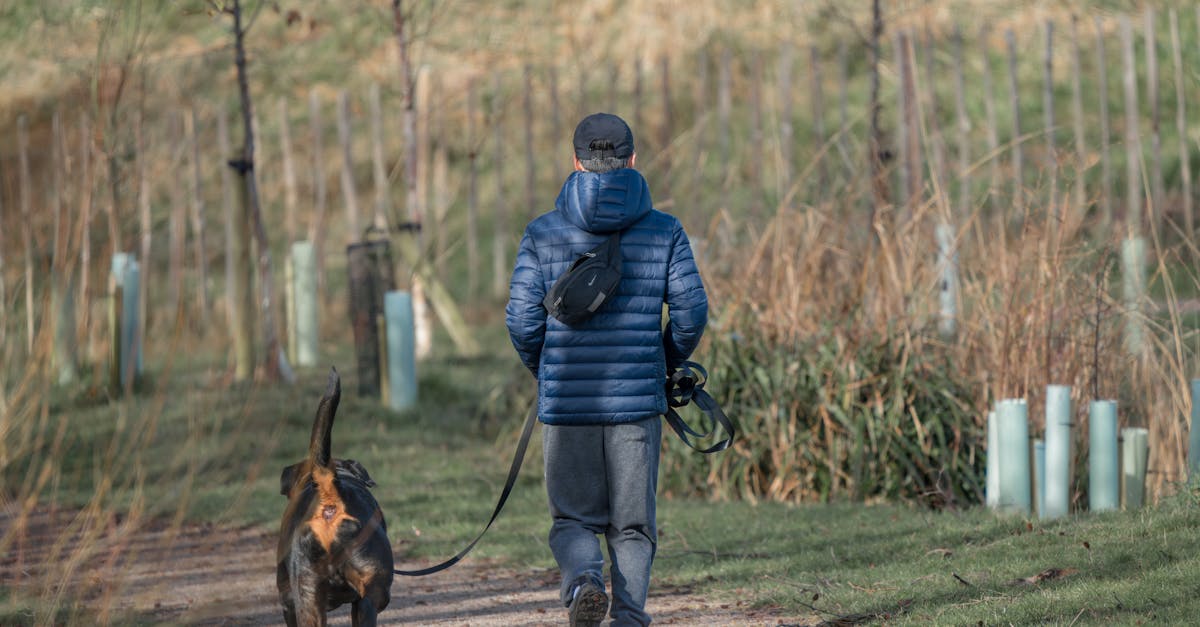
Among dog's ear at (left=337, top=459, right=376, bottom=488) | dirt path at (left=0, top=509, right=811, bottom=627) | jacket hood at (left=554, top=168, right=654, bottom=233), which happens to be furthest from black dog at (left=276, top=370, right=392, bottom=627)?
jacket hood at (left=554, top=168, right=654, bottom=233)

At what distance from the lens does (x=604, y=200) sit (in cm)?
447

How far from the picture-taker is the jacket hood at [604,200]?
14.7 feet

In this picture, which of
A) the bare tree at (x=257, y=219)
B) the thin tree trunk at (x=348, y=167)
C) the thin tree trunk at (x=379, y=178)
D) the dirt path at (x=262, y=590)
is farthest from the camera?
the thin tree trunk at (x=348, y=167)

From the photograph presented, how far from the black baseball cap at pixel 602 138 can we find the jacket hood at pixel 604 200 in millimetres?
64

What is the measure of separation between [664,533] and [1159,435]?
240 cm

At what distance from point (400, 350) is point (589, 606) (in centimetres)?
573

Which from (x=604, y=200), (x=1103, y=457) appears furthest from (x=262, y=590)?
(x=1103, y=457)

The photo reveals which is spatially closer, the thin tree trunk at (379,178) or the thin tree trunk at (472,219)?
the thin tree trunk at (379,178)

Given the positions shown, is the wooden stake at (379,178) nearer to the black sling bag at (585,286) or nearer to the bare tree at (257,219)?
the bare tree at (257,219)

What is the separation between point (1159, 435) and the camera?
7.04 metres

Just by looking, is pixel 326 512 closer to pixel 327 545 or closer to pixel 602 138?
pixel 327 545

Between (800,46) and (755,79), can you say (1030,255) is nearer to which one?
(755,79)

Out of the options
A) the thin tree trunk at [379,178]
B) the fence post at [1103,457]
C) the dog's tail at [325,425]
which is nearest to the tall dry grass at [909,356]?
the fence post at [1103,457]

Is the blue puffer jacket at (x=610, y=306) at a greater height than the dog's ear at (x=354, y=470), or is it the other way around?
the blue puffer jacket at (x=610, y=306)
